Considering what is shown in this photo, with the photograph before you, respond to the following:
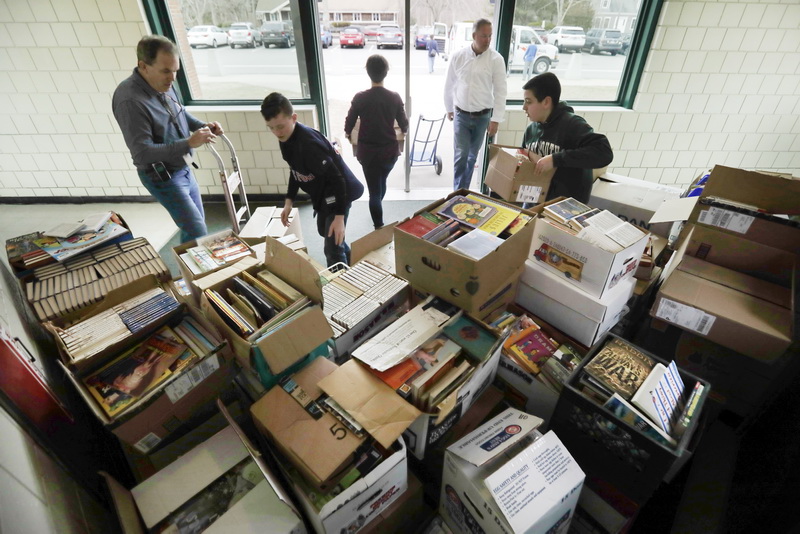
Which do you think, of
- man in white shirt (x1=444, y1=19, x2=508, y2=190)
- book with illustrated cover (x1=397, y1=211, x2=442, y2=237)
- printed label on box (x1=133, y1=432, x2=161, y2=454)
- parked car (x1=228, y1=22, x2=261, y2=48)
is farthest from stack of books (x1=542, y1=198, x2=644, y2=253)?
parked car (x1=228, y1=22, x2=261, y2=48)

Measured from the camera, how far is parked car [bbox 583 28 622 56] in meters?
3.80

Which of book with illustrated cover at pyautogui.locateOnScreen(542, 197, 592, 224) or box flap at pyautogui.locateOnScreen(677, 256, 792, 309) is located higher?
book with illustrated cover at pyautogui.locateOnScreen(542, 197, 592, 224)

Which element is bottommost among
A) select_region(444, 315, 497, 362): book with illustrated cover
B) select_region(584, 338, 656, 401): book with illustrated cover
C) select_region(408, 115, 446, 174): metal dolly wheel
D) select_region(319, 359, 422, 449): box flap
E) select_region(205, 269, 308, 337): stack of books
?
select_region(408, 115, 446, 174): metal dolly wheel

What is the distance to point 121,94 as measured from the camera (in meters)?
2.19

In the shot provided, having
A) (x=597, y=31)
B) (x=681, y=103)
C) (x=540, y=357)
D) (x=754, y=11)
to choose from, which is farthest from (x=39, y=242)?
(x=754, y=11)

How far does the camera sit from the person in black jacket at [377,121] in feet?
9.78

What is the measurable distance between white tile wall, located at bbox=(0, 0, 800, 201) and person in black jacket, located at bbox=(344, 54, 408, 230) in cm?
114

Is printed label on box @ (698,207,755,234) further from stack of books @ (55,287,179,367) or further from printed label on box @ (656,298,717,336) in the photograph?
stack of books @ (55,287,179,367)

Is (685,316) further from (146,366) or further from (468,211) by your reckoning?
(146,366)

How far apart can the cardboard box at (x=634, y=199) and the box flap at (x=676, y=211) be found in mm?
253

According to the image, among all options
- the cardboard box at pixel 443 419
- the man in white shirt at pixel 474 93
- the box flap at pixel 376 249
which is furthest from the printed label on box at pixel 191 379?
the man in white shirt at pixel 474 93

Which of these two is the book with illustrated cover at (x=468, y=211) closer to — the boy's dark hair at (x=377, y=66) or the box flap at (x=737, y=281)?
the box flap at (x=737, y=281)

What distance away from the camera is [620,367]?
4.55 feet

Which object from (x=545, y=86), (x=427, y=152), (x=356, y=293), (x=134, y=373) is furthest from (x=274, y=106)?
(x=427, y=152)
